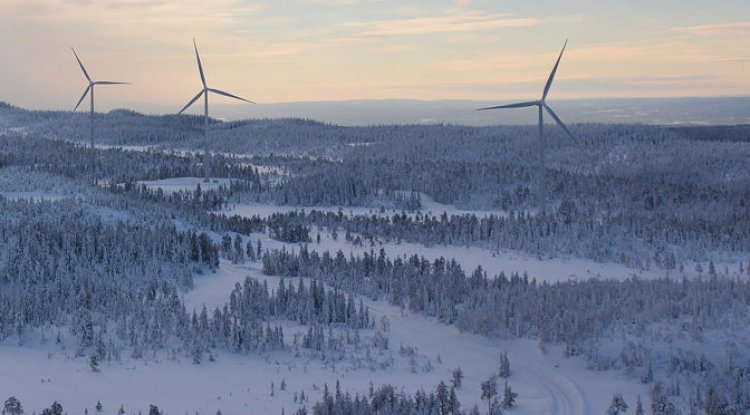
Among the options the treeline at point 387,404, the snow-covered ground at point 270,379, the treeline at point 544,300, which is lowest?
the snow-covered ground at point 270,379

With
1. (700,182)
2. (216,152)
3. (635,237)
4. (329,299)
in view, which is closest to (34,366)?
(329,299)

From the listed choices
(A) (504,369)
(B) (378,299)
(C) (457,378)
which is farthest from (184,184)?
(C) (457,378)

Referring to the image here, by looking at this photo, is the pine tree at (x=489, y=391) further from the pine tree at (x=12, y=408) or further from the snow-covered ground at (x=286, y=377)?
the pine tree at (x=12, y=408)

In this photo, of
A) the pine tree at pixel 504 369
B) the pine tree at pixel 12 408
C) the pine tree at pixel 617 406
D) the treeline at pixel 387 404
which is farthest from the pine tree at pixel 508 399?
the pine tree at pixel 12 408

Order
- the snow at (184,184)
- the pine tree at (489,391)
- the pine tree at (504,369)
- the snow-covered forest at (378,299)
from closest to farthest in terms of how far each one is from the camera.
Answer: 1. the pine tree at (489,391)
2. the snow-covered forest at (378,299)
3. the pine tree at (504,369)
4. the snow at (184,184)

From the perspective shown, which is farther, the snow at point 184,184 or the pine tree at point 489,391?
the snow at point 184,184

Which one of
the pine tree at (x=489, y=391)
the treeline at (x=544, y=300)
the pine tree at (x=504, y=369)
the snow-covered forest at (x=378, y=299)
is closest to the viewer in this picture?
the pine tree at (x=489, y=391)

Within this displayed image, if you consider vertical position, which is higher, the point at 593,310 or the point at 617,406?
the point at 593,310

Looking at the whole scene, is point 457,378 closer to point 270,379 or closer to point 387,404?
point 387,404
